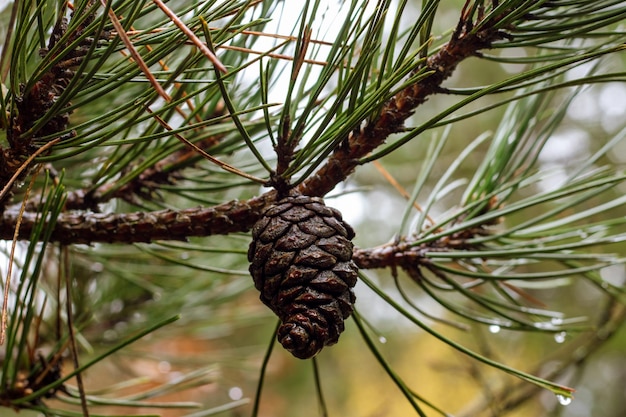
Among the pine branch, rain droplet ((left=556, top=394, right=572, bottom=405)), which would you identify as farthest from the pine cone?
rain droplet ((left=556, top=394, right=572, bottom=405))

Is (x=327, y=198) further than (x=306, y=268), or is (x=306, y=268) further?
(x=327, y=198)

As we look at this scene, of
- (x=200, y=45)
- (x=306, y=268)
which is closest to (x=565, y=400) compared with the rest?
(x=306, y=268)

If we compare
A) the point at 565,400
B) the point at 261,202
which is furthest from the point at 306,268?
the point at 565,400

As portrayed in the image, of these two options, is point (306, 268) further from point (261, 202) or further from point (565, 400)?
point (565, 400)

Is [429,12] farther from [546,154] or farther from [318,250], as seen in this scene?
[546,154]

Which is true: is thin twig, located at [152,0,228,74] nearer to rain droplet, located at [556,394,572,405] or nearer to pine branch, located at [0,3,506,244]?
pine branch, located at [0,3,506,244]

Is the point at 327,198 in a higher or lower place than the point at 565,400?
higher

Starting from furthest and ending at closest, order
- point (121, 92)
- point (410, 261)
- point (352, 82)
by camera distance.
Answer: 1. point (121, 92)
2. point (410, 261)
3. point (352, 82)

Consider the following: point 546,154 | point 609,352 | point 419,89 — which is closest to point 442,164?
point 546,154
